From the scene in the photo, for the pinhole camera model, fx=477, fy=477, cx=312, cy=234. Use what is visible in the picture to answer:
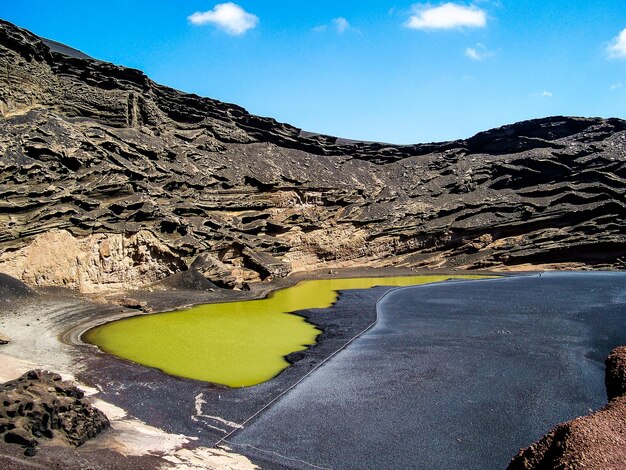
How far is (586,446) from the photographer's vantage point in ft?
15.5

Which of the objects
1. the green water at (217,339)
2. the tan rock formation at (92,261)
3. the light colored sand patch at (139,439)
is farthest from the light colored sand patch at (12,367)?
the tan rock formation at (92,261)

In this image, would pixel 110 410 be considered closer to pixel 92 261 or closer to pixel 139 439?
pixel 139 439

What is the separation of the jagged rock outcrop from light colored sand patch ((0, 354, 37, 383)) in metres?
3.15

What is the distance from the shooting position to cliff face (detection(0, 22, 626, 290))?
95.5 feet

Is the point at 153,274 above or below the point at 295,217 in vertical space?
below

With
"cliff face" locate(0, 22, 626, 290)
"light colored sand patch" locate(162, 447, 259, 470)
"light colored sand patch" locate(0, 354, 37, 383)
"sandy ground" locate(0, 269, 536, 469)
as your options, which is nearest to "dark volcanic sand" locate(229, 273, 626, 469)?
"light colored sand patch" locate(162, 447, 259, 470)

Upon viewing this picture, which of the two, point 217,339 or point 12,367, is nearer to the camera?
point 12,367

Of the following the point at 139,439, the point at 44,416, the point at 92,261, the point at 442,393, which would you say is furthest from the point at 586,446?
the point at 92,261

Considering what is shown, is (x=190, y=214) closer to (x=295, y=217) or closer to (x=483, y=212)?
(x=295, y=217)

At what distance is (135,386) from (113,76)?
3626 centimetres

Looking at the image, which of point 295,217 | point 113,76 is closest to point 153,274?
point 295,217

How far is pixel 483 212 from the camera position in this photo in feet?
166

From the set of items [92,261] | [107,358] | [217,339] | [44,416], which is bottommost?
[217,339]

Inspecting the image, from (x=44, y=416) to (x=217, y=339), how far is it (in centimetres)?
1071
